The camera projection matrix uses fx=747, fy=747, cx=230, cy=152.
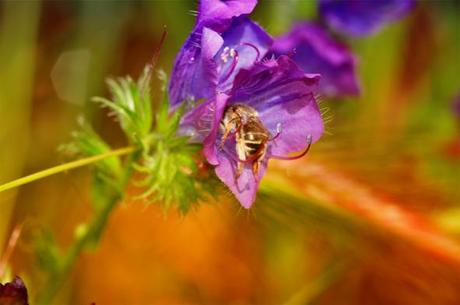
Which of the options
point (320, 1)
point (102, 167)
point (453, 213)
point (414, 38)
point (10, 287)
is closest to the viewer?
point (10, 287)

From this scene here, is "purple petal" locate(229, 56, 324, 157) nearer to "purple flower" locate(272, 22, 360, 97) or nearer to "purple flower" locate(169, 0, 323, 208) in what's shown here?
"purple flower" locate(169, 0, 323, 208)

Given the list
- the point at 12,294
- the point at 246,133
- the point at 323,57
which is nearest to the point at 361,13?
the point at 323,57

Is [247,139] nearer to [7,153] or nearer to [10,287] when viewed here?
[10,287]

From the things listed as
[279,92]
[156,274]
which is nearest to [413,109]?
[156,274]

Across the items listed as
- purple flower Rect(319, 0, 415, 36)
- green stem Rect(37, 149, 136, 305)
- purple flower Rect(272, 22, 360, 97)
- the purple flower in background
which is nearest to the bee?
the purple flower in background

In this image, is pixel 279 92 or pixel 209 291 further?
pixel 209 291

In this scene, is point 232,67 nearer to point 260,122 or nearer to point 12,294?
point 260,122

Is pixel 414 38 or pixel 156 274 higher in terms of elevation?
pixel 414 38
